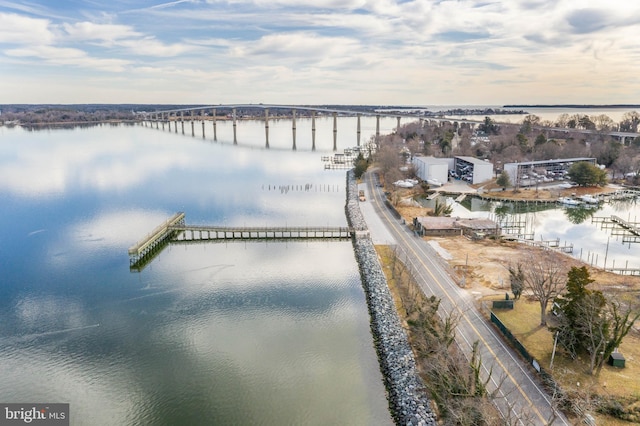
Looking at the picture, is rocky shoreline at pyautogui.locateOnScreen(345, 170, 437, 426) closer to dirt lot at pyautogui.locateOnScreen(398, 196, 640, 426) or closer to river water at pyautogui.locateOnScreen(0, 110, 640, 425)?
river water at pyautogui.locateOnScreen(0, 110, 640, 425)

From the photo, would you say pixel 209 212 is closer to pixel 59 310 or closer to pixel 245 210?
pixel 245 210

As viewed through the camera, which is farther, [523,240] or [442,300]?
[523,240]

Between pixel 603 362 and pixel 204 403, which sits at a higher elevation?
pixel 603 362

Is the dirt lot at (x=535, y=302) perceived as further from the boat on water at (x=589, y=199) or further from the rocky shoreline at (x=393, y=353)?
the boat on water at (x=589, y=199)

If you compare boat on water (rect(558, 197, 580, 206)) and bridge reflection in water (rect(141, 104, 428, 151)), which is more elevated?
bridge reflection in water (rect(141, 104, 428, 151))

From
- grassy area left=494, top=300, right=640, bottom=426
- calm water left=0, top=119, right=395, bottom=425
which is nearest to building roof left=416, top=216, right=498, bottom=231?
calm water left=0, top=119, right=395, bottom=425

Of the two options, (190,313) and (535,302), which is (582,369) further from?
(190,313)

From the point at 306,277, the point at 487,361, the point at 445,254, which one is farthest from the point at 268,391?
the point at 445,254
